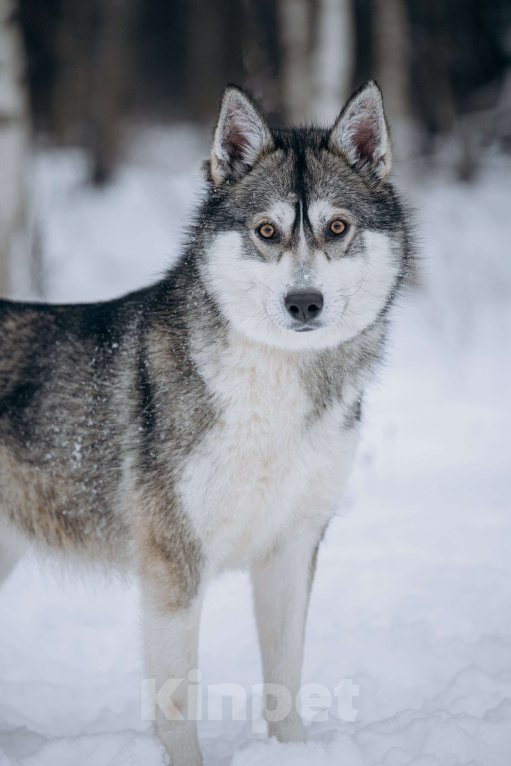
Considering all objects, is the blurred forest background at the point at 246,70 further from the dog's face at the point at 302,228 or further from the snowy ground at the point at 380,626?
the dog's face at the point at 302,228

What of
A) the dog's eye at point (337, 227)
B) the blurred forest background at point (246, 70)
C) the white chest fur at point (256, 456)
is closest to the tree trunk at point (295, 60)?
the blurred forest background at point (246, 70)

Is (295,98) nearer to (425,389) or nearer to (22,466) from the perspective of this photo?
(425,389)

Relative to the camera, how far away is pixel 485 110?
1065 cm

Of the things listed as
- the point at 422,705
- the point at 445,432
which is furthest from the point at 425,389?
the point at 422,705

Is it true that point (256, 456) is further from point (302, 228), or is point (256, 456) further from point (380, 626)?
point (380, 626)

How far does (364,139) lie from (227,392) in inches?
39.7

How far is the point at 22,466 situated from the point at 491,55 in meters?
12.3

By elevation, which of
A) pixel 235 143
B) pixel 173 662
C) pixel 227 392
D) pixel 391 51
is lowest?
pixel 173 662

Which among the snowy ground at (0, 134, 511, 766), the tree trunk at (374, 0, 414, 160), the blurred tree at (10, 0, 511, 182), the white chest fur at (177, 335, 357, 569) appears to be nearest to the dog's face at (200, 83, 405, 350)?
the white chest fur at (177, 335, 357, 569)

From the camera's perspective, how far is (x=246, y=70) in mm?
5070

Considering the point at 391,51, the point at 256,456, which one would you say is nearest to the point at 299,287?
the point at 256,456

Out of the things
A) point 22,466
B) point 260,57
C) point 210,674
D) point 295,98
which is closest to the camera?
point 22,466

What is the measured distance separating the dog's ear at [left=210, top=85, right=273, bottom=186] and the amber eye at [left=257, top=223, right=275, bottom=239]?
10.2 inches

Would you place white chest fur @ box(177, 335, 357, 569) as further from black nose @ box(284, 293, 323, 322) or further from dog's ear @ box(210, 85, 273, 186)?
dog's ear @ box(210, 85, 273, 186)
